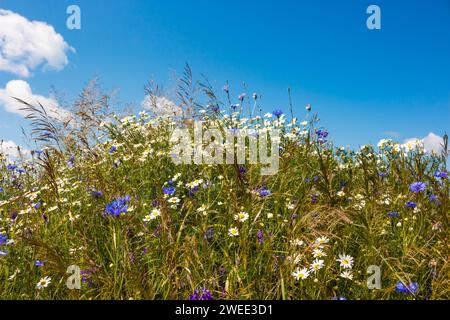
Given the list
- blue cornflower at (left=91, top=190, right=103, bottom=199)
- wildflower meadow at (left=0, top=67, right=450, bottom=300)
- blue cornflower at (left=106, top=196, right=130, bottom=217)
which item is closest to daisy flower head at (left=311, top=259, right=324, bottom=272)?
wildflower meadow at (left=0, top=67, right=450, bottom=300)

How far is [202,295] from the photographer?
1.89 metres

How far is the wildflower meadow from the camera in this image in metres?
2.00

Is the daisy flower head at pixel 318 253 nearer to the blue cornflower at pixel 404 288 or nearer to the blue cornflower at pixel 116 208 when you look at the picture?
the blue cornflower at pixel 404 288

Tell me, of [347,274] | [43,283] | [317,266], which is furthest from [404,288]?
[43,283]

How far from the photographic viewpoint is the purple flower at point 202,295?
1.86 metres

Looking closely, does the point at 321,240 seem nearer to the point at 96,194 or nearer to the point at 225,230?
the point at 225,230

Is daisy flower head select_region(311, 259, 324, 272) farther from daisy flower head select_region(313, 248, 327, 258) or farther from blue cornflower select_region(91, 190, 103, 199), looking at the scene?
blue cornflower select_region(91, 190, 103, 199)

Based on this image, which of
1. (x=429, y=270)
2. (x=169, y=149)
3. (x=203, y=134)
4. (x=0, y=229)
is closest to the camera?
(x=429, y=270)

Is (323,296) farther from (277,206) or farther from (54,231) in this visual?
(54,231)

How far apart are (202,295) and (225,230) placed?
22.4 inches

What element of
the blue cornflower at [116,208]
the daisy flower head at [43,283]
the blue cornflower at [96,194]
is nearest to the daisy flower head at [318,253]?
the blue cornflower at [116,208]
